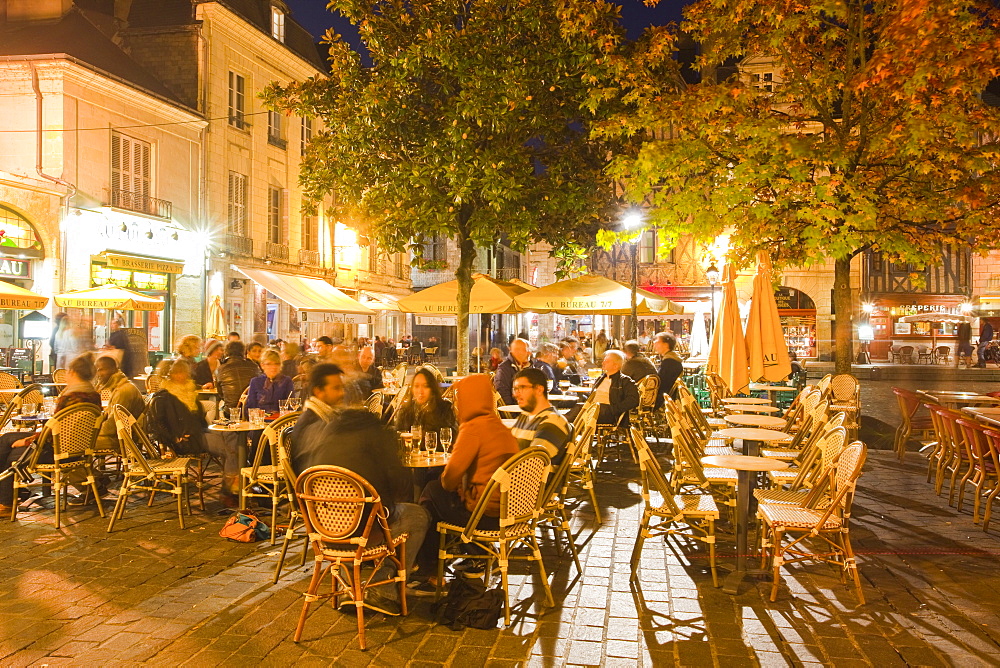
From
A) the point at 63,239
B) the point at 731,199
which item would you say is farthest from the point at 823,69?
the point at 63,239

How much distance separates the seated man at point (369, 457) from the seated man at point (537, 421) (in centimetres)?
114

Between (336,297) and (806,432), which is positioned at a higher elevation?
(336,297)

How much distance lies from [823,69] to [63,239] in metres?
15.1

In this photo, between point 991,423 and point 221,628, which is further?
point 991,423

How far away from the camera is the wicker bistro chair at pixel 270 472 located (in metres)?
6.14

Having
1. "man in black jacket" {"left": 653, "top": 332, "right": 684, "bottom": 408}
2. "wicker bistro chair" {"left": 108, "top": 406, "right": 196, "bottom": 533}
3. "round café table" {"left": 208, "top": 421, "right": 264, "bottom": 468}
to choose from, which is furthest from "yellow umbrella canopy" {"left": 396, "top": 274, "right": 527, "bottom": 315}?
"wicker bistro chair" {"left": 108, "top": 406, "right": 196, "bottom": 533}

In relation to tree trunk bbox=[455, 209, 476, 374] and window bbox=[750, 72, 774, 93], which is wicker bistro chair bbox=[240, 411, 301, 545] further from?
window bbox=[750, 72, 774, 93]

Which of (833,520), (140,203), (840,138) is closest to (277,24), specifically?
(140,203)

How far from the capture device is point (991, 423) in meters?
7.57

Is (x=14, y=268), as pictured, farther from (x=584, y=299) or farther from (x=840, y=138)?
(x=840, y=138)

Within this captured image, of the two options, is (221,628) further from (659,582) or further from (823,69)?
(823,69)

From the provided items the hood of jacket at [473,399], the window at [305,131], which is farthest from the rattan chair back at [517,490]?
the window at [305,131]

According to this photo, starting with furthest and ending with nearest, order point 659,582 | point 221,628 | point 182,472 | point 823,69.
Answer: point 823,69, point 182,472, point 659,582, point 221,628

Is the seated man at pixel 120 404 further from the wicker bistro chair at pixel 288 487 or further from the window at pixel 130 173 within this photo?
the window at pixel 130 173
